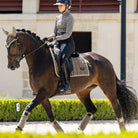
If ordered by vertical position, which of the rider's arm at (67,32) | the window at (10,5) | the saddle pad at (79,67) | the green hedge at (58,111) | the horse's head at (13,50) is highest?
the window at (10,5)

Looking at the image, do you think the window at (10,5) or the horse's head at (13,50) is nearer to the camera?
the horse's head at (13,50)

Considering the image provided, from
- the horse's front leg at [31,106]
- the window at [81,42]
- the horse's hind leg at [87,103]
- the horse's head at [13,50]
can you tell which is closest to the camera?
the horse's front leg at [31,106]

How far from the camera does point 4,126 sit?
11703 mm

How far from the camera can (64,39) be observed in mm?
9125

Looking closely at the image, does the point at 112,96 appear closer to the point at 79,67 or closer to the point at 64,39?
the point at 79,67

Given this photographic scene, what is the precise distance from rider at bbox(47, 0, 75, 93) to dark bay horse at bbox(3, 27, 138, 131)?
18 cm

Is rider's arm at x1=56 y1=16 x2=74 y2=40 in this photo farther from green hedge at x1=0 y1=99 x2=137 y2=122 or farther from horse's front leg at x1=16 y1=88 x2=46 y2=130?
green hedge at x1=0 y1=99 x2=137 y2=122

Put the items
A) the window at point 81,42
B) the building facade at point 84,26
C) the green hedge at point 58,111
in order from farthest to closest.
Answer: the window at point 81,42 → the building facade at point 84,26 → the green hedge at point 58,111

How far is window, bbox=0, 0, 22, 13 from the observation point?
62.4 ft

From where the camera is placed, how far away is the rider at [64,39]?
889 centimetres

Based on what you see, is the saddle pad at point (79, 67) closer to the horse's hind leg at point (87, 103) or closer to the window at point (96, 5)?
the horse's hind leg at point (87, 103)

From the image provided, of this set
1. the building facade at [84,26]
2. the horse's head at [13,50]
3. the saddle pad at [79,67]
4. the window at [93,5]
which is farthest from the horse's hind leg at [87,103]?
the window at [93,5]

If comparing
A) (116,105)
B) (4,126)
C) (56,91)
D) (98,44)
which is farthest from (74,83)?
(98,44)

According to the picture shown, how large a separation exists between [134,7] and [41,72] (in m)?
10.2
